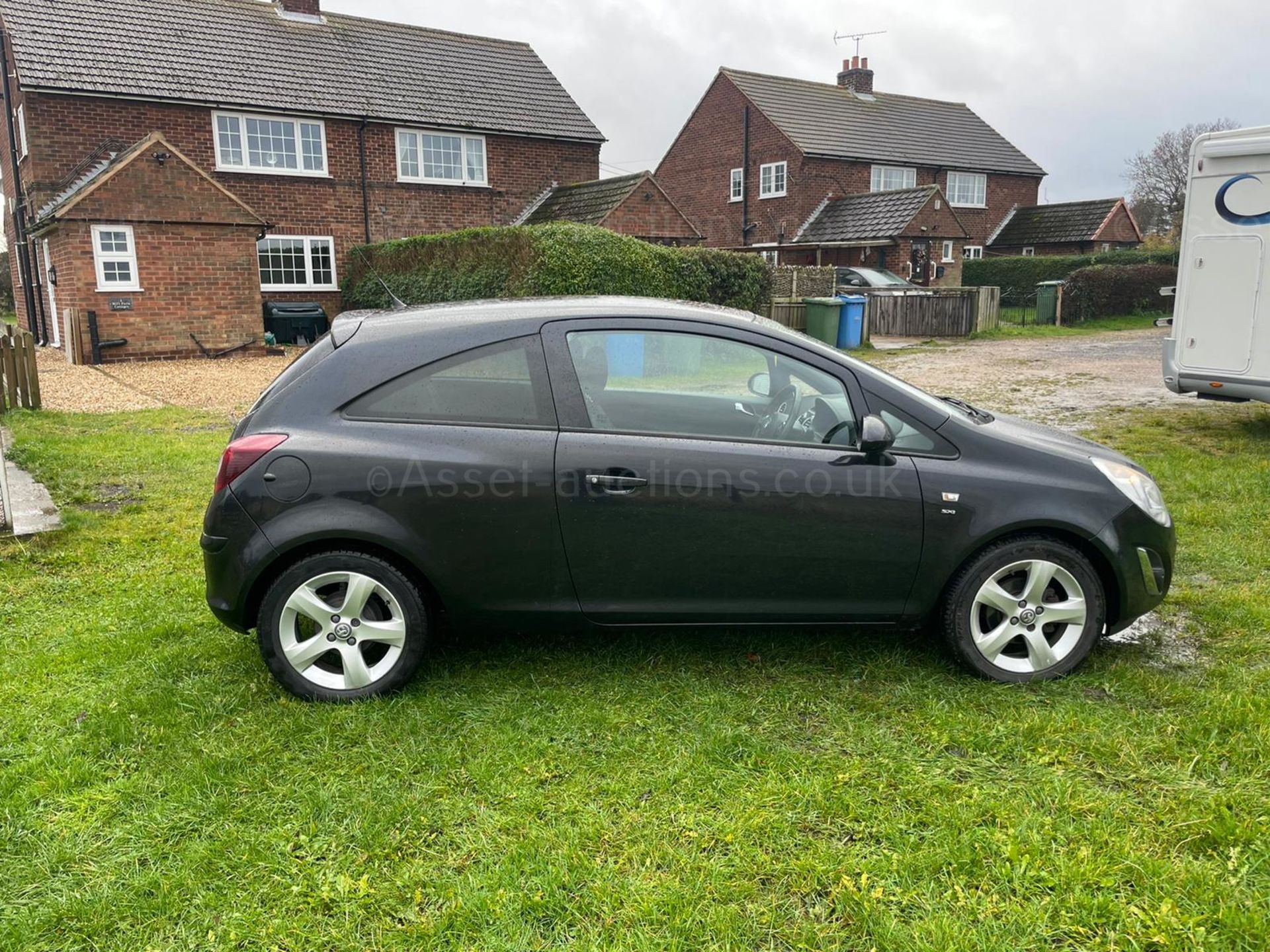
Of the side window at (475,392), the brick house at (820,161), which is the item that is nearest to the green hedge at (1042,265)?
the brick house at (820,161)

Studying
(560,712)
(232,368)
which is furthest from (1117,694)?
(232,368)

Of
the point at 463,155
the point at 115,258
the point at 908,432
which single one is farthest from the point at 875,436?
the point at 463,155

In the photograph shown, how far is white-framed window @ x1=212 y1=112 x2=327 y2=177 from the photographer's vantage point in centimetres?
2255

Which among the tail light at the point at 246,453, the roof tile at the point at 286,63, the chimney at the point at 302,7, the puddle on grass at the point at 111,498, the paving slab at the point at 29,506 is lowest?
the puddle on grass at the point at 111,498

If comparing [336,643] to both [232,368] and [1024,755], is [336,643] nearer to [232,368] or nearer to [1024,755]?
[1024,755]

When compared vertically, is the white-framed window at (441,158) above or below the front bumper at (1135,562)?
above

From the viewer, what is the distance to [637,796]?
329 centimetres

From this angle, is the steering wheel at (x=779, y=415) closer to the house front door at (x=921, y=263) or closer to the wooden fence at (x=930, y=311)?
the wooden fence at (x=930, y=311)

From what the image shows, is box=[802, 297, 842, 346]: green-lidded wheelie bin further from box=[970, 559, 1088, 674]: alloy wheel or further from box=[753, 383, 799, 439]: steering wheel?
box=[970, 559, 1088, 674]: alloy wheel

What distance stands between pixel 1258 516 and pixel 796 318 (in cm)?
1445

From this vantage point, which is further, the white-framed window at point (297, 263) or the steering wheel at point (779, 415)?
the white-framed window at point (297, 263)

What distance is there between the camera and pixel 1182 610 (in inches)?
198

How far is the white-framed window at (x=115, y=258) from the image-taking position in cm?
1817

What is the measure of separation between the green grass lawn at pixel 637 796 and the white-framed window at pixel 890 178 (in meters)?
34.3
